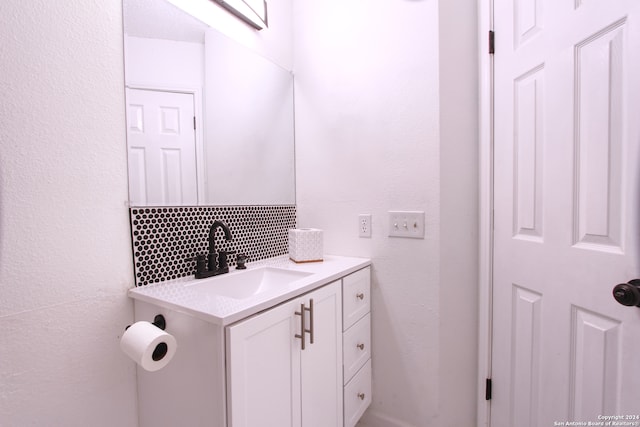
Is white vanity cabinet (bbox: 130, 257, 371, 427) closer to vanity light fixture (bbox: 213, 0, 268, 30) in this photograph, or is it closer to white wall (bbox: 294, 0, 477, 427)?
white wall (bbox: 294, 0, 477, 427)

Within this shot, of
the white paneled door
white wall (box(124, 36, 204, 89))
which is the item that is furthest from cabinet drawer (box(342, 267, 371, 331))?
white wall (box(124, 36, 204, 89))

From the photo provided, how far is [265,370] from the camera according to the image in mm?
830

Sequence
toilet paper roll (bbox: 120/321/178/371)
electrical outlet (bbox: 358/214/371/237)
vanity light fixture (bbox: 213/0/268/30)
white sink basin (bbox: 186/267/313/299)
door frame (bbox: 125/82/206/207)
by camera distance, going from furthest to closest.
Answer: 1. electrical outlet (bbox: 358/214/371/237)
2. vanity light fixture (bbox: 213/0/268/30)
3. door frame (bbox: 125/82/206/207)
4. white sink basin (bbox: 186/267/313/299)
5. toilet paper roll (bbox: 120/321/178/371)

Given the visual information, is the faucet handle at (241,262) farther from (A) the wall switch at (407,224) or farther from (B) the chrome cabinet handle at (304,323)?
(A) the wall switch at (407,224)

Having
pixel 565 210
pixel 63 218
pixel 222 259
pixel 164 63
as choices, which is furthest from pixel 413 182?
pixel 63 218

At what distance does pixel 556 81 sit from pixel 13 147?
1611 millimetres

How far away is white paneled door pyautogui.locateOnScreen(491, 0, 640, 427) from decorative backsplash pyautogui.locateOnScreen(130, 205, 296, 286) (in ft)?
3.56

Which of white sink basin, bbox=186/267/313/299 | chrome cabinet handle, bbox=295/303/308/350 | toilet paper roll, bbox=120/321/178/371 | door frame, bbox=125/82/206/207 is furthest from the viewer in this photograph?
door frame, bbox=125/82/206/207

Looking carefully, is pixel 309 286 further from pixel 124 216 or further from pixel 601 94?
pixel 601 94

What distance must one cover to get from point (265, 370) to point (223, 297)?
0.79 feet

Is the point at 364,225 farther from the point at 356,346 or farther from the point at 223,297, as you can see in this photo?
the point at 223,297

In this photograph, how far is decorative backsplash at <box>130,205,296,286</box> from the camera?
1021 millimetres

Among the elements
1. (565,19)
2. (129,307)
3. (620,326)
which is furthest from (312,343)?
(565,19)

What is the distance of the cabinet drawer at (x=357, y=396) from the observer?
123 cm
